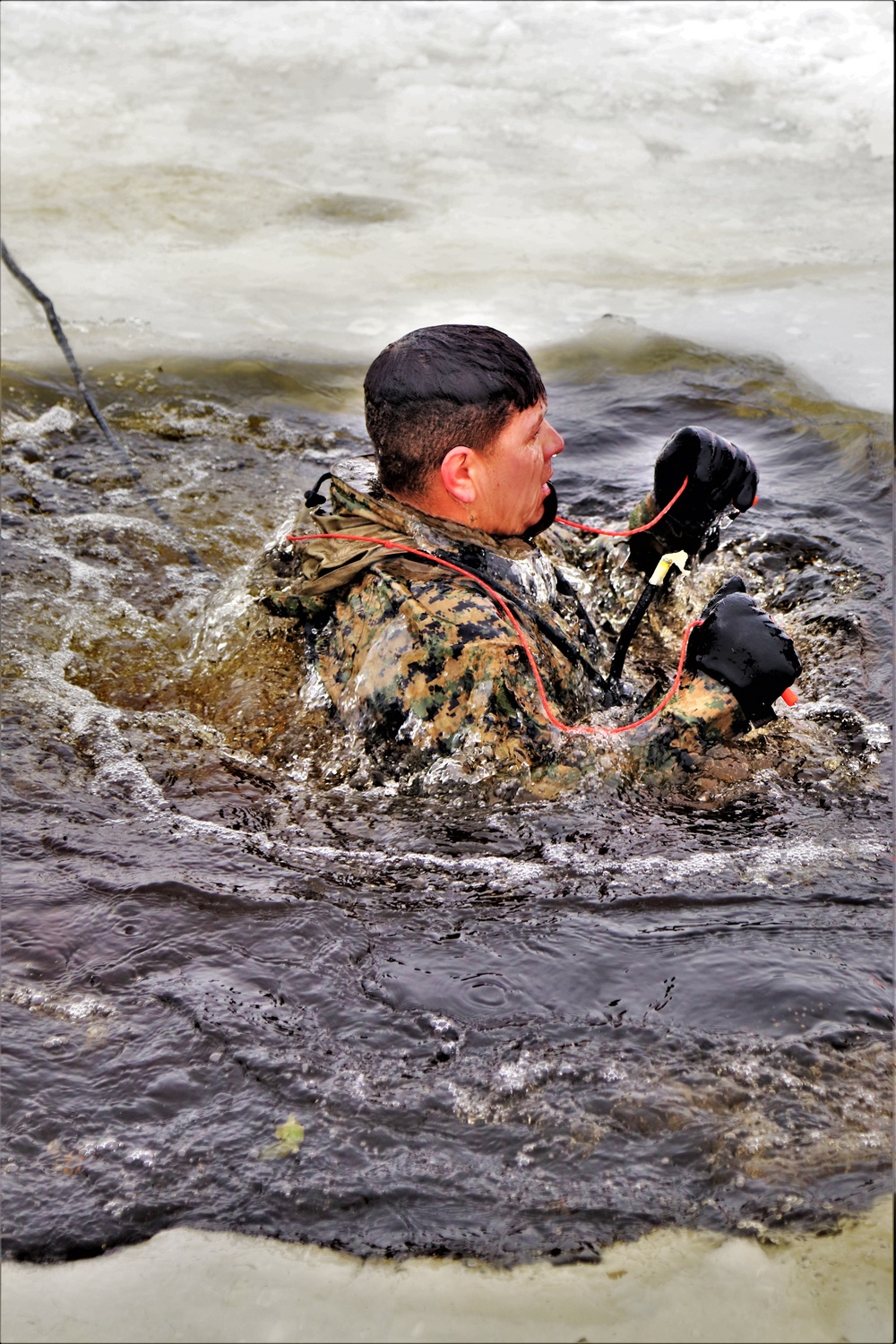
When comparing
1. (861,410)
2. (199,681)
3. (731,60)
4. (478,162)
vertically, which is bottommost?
(199,681)

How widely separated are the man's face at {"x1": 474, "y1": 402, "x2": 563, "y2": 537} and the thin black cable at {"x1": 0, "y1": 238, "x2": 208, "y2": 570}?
68.8 inches

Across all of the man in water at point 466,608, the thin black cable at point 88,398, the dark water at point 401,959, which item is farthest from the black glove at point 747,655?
the thin black cable at point 88,398

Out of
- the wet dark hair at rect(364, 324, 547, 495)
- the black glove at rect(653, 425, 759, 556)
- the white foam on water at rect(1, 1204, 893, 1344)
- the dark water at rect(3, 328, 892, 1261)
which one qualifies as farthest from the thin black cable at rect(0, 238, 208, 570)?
the white foam on water at rect(1, 1204, 893, 1344)

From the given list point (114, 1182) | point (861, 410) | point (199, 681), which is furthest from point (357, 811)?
point (861, 410)

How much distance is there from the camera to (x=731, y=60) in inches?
352

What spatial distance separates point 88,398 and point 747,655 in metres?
3.56

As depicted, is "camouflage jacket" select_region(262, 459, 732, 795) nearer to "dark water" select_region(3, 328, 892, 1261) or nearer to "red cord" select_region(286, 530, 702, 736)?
"red cord" select_region(286, 530, 702, 736)

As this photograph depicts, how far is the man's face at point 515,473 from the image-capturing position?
10.5ft

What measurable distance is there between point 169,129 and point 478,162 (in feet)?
7.46

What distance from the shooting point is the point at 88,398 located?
18.0 feet

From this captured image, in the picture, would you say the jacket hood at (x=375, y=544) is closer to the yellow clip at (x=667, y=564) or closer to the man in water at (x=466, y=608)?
the man in water at (x=466, y=608)

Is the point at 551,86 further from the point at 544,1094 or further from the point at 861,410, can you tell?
the point at 544,1094

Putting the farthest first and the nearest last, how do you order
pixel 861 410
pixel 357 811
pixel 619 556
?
pixel 861 410, pixel 619 556, pixel 357 811

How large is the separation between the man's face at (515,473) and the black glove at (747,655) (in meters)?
0.59
